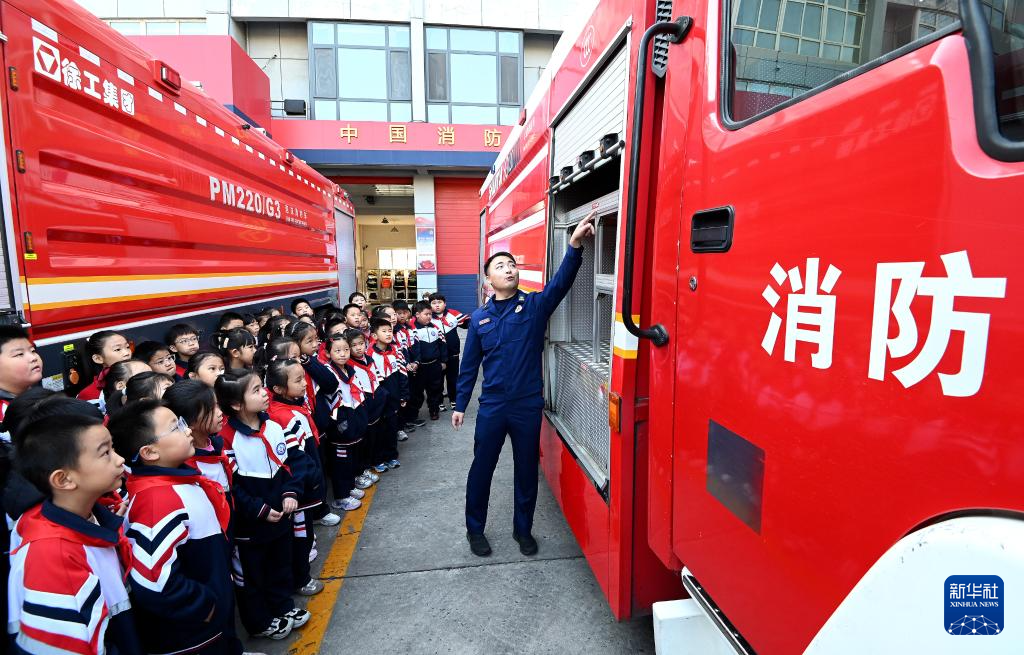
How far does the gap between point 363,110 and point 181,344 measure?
13.3m

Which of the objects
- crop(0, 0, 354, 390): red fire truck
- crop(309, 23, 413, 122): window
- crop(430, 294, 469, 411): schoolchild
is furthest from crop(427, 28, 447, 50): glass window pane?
crop(0, 0, 354, 390): red fire truck

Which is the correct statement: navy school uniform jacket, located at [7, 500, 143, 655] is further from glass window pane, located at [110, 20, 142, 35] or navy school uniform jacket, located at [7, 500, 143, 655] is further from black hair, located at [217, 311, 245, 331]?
glass window pane, located at [110, 20, 142, 35]

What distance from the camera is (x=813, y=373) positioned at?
108cm

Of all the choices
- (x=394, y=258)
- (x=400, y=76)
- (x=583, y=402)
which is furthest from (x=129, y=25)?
(x=583, y=402)

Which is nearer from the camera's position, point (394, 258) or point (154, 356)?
point (154, 356)

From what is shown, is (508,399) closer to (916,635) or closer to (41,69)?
(916,635)

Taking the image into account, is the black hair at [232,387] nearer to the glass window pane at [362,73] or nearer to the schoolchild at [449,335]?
the schoolchild at [449,335]

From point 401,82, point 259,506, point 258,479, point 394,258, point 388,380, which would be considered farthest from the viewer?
point 394,258

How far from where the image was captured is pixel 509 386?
2865 mm

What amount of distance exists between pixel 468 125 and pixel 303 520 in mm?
13504

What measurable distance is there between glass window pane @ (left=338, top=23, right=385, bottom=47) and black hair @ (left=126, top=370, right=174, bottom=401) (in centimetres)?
1518

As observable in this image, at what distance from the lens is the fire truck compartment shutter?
199 centimetres

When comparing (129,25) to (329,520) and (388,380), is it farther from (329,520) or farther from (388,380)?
(329,520)

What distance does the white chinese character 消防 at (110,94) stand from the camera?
9.84ft
